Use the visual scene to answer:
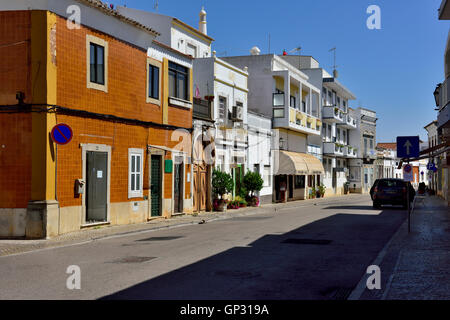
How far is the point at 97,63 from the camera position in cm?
1783

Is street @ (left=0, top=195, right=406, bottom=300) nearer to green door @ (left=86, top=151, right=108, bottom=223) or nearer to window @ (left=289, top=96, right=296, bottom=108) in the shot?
green door @ (left=86, top=151, right=108, bottom=223)

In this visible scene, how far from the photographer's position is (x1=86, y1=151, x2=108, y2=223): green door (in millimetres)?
18109

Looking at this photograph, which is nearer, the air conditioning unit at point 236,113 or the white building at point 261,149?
the air conditioning unit at point 236,113

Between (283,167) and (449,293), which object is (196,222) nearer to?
(449,293)

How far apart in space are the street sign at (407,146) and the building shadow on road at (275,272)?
8.55 ft

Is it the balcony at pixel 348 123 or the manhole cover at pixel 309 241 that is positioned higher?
the balcony at pixel 348 123

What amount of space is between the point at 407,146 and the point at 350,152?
44507 mm

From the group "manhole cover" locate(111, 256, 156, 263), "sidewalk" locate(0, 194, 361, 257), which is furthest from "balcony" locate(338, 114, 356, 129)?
"manhole cover" locate(111, 256, 156, 263)

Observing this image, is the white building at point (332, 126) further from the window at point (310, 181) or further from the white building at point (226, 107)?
the white building at point (226, 107)

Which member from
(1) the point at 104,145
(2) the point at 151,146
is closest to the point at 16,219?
(1) the point at 104,145

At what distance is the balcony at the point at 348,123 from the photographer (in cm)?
5703

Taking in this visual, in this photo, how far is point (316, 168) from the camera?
45.1 metres

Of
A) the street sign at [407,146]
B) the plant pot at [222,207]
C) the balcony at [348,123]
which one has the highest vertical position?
the balcony at [348,123]

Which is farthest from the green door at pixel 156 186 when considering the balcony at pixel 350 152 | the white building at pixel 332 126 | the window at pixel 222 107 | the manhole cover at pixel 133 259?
the balcony at pixel 350 152
